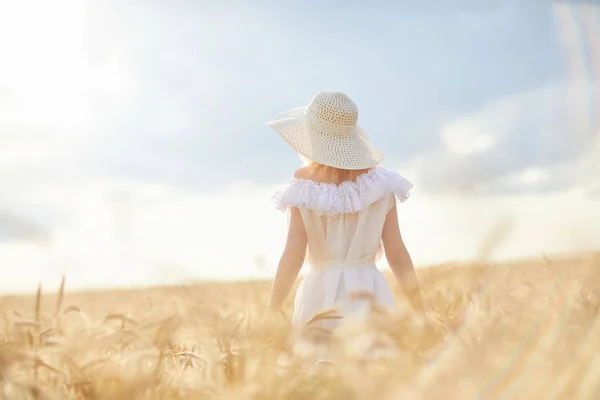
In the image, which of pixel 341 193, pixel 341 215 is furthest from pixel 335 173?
pixel 341 215

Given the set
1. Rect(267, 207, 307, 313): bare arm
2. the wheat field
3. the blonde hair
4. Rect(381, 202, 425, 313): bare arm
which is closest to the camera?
the wheat field

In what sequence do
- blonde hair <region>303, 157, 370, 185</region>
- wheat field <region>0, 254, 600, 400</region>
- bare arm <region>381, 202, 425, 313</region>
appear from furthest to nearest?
blonde hair <region>303, 157, 370, 185</region>
bare arm <region>381, 202, 425, 313</region>
wheat field <region>0, 254, 600, 400</region>

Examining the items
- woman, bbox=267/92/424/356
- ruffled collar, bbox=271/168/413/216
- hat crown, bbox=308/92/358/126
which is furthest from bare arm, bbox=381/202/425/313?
hat crown, bbox=308/92/358/126

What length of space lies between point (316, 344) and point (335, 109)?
2978 mm

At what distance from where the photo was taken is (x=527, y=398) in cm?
62

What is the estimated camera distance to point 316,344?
3.42 feet

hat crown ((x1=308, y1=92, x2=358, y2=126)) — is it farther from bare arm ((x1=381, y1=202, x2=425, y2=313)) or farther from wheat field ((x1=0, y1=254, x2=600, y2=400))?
wheat field ((x1=0, y1=254, x2=600, y2=400))

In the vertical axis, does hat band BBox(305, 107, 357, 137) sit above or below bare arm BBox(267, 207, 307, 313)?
above

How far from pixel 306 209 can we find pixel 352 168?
35cm

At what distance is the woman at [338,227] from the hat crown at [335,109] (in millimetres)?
182

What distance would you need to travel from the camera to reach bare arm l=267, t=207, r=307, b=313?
3453 millimetres

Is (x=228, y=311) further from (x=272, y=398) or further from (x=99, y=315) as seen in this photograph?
(x=272, y=398)

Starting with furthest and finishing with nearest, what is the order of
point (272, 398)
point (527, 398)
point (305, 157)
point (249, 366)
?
point (305, 157)
point (249, 366)
point (272, 398)
point (527, 398)

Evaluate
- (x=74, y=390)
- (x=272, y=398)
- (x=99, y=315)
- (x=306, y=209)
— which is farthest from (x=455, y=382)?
(x=306, y=209)
